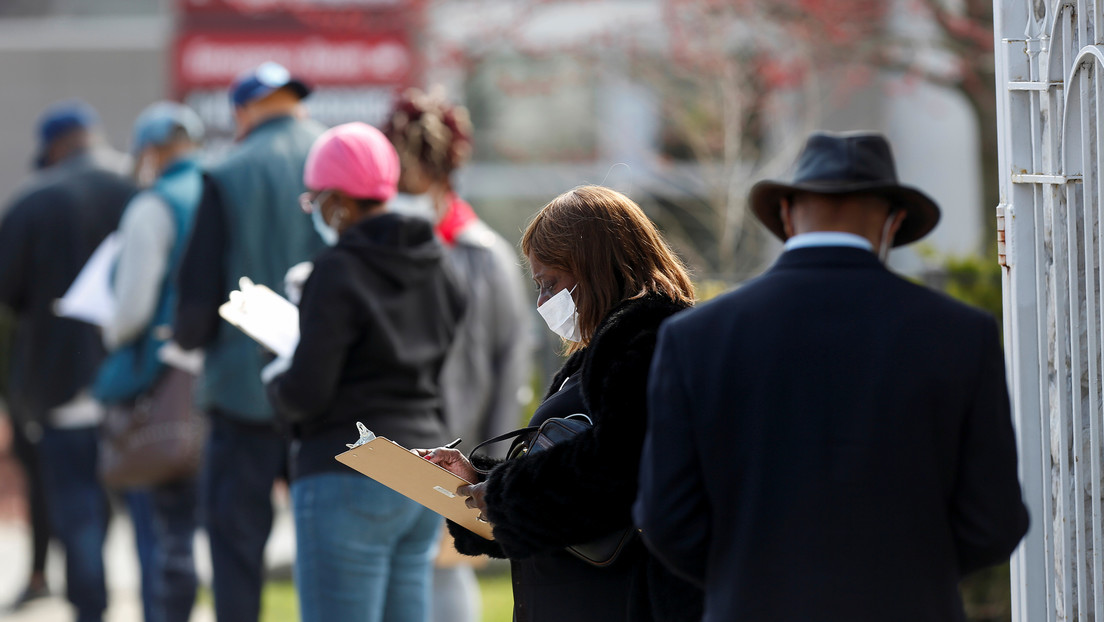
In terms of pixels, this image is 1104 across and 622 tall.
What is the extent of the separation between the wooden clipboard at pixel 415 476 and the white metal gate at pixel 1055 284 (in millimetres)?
1348

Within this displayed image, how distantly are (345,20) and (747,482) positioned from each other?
872 cm

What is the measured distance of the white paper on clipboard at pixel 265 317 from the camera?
348 cm

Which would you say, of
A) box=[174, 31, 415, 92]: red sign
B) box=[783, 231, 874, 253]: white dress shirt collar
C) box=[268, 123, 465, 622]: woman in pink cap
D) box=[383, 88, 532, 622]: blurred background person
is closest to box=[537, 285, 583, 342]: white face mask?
box=[783, 231, 874, 253]: white dress shirt collar

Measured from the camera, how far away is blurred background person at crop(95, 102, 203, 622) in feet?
16.0

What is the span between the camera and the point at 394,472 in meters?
2.72

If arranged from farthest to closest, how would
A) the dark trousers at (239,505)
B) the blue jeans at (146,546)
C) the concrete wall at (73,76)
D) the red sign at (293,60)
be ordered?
the concrete wall at (73,76) < the red sign at (293,60) < the blue jeans at (146,546) < the dark trousers at (239,505)

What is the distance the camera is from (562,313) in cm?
272

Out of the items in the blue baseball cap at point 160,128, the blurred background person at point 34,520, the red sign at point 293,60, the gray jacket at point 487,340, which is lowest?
the blurred background person at point 34,520

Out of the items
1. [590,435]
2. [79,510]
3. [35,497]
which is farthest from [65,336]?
[590,435]

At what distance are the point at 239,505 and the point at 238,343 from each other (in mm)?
571

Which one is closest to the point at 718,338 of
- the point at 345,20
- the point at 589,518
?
the point at 589,518

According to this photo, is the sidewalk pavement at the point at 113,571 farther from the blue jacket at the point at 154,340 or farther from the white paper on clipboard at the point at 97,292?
the white paper on clipboard at the point at 97,292

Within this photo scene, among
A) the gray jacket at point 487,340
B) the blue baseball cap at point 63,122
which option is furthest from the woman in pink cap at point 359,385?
the blue baseball cap at point 63,122

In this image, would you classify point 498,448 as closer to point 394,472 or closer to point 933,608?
point 394,472
